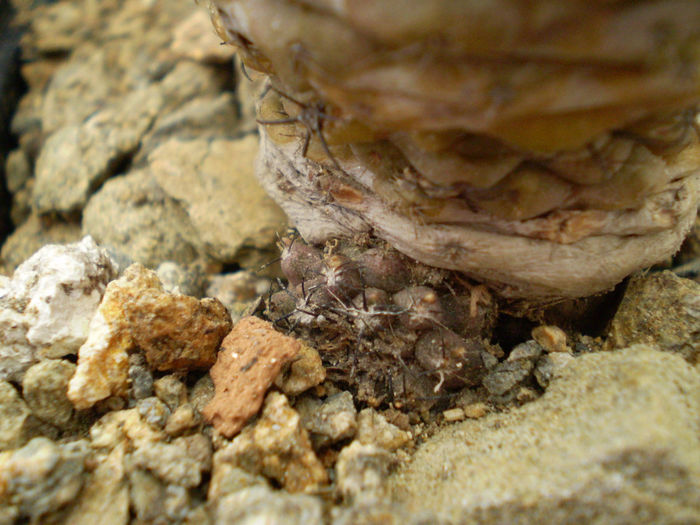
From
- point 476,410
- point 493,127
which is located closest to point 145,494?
point 476,410

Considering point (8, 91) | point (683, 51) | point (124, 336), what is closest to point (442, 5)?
point (683, 51)

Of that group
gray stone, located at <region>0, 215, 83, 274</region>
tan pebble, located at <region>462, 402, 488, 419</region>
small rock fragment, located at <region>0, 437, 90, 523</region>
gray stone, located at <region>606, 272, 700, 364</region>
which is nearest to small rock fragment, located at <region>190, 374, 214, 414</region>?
small rock fragment, located at <region>0, 437, 90, 523</region>

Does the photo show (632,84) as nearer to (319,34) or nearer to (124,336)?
(319,34)

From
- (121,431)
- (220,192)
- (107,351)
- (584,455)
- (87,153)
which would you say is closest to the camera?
(584,455)

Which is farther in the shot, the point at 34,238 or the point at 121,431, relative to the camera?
the point at 34,238

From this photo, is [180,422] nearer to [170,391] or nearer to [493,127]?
[170,391]

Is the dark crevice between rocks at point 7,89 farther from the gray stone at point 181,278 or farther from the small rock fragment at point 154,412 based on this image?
the small rock fragment at point 154,412
